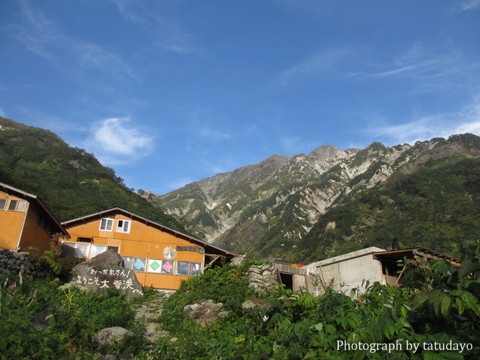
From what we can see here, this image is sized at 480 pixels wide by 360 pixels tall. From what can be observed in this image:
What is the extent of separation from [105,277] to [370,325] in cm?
1836

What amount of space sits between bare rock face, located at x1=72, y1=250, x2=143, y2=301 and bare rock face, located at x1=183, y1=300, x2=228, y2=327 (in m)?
6.41

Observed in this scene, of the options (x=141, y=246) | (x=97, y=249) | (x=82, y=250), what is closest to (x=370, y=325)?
(x=141, y=246)

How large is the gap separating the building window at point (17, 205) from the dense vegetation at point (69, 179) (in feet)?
119

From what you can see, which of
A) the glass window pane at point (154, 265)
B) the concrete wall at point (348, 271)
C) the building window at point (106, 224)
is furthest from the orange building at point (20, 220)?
the concrete wall at point (348, 271)

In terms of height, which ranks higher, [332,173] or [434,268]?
[332,173]

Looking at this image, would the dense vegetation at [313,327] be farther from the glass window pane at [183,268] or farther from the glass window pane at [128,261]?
the glass window pane at [183,268]

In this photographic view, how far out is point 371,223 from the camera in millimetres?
100188

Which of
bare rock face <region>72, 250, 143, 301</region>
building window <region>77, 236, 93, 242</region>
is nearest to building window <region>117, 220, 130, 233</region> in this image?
building window <region>77, 236, 93, 242</region>

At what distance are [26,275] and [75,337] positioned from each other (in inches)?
431

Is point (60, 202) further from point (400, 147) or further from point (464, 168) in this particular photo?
point (400, 147)

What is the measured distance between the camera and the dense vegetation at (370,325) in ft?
17.6

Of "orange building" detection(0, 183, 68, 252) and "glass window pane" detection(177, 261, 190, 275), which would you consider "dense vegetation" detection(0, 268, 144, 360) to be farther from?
"glass window pane" detection(177, 261, 190, 275)

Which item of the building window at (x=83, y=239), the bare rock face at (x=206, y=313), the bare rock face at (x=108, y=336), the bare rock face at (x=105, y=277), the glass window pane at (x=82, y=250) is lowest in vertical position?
the bare rock face at (x=108, y=336)

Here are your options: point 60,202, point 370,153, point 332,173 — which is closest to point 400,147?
point 370,153
